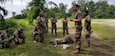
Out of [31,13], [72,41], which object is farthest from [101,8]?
[72,41]

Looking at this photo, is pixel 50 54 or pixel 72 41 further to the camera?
pixel 72 41

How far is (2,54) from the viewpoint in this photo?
47.2 ft

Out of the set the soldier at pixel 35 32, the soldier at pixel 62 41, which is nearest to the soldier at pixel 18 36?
the soldier at pixel 35 32

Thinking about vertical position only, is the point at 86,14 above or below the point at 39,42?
above

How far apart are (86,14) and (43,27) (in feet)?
10.9

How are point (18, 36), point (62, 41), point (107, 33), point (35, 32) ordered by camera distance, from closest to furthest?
point (62, 41), point (18, 36), point (35, 32), point (107, 33)

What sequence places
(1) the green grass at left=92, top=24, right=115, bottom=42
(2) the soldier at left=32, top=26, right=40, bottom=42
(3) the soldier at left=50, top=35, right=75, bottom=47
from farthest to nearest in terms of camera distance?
1. (1) the green grass at left=92, top=24, right=115, bottom=42
2. (2) the soldier at left=32, top=26, right=40, bottom=42
3. (3) the soldier at left=50, top=35, right=75, bottom=47

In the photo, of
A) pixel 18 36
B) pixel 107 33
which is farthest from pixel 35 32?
pixel 107 33

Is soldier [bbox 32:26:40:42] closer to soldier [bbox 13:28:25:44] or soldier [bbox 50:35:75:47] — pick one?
soldier [bbox 13:28:25:44]

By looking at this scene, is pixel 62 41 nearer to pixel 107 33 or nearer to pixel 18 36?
pixel 18 36

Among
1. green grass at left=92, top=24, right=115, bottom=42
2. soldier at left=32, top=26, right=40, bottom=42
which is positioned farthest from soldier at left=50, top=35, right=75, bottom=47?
green grass at left=92, top=24, right=115, bottom=42

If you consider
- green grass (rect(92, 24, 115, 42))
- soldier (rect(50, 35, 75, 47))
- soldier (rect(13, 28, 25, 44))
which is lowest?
green grass (rect(92, 24, 115, 42))

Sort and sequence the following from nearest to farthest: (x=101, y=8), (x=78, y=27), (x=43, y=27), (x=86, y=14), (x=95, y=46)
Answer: (x=78, y=27), (x=86, y=14), (x=95, y=46), (x=43, y=27), (x=101, y=8)

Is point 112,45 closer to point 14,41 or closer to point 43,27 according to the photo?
point 43,27
